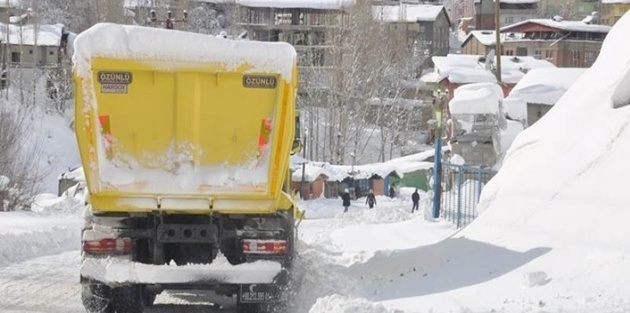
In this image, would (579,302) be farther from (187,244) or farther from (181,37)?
(181,37)

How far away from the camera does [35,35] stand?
7662 cm

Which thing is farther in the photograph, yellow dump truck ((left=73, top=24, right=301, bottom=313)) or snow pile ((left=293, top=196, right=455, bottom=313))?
snow pile ((left=293, top=196, right=455, bottom=313))

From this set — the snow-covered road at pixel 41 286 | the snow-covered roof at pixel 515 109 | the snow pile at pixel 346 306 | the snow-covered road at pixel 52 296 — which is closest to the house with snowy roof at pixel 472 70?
the snow-covered roof at pixel 515 109

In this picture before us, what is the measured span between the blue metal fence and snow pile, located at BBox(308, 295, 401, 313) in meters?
11.1

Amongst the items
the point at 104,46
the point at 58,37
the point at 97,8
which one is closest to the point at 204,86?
the point at 104,46

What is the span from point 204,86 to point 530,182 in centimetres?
570

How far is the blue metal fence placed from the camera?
20.8 meters

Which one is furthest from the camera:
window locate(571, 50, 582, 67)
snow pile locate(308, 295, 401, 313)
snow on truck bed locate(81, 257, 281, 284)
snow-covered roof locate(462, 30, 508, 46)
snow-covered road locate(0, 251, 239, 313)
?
snow-covered roof locate(462, 30, 508, 46)

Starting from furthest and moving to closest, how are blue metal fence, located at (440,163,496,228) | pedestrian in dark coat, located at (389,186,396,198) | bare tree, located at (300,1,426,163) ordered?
bare tree, located at (300,1,426,163) → pedestrian in dark coat, located at (389,186,396,198) → blue metal fence, located at (440,163,496,228)

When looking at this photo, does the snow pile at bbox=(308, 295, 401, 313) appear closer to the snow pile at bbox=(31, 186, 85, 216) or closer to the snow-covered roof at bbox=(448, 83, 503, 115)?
the snow-covered roof at bbox=(448, 83, 503, 115)

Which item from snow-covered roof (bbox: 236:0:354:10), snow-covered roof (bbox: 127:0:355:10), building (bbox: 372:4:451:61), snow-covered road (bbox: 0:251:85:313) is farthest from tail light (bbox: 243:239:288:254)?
building (bbox: 372:4:451:61)

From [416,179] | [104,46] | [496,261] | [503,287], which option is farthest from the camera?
[416,179]

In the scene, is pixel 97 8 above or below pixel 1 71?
above

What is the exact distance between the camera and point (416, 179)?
62.8 m
